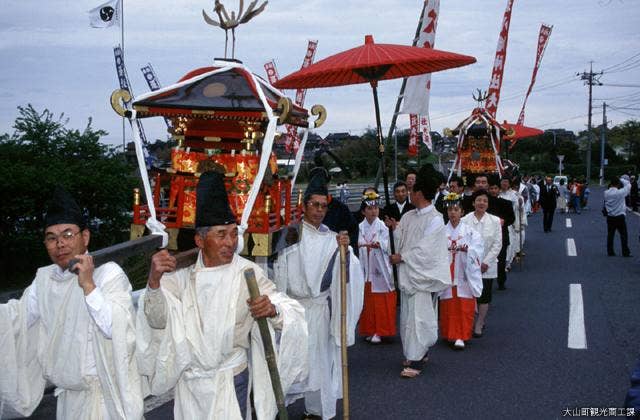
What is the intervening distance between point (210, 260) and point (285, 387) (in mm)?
823

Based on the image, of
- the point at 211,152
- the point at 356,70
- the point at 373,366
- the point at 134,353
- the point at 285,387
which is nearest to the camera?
the point at 134,353

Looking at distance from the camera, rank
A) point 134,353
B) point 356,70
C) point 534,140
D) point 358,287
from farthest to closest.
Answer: point 534,140 < point 356,70 < point 358,287 < point 134,353

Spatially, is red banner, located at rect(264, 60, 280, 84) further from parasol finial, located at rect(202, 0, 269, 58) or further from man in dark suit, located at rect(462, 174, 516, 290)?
parasol finial, located at rect(202, 0, 269, 58)

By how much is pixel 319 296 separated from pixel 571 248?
1288cm

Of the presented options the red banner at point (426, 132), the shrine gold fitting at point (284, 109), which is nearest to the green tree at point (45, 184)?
the red banner at point (426, 132)

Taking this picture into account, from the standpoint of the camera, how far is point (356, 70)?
6.77 m

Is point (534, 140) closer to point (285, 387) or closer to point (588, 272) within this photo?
point (588, 272)

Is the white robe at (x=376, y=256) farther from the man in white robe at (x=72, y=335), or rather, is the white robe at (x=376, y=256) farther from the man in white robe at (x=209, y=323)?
the man in white robe at (x=72, y=335)

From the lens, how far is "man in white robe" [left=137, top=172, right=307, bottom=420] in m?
3.54

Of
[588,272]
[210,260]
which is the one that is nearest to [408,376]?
[210,260]

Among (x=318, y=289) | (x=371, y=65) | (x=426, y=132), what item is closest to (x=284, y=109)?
(x=371, y=65)

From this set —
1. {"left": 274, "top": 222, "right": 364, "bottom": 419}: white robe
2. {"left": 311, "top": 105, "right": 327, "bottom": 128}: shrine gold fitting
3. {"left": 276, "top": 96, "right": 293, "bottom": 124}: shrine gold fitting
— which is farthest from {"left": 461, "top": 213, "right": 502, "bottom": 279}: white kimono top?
{"left": 276, "top": 96, "right": 293, "bottom": 124}: shrine gold fitting

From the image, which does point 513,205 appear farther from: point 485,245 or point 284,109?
point 284,109

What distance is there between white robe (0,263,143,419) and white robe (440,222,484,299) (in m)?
5.18
